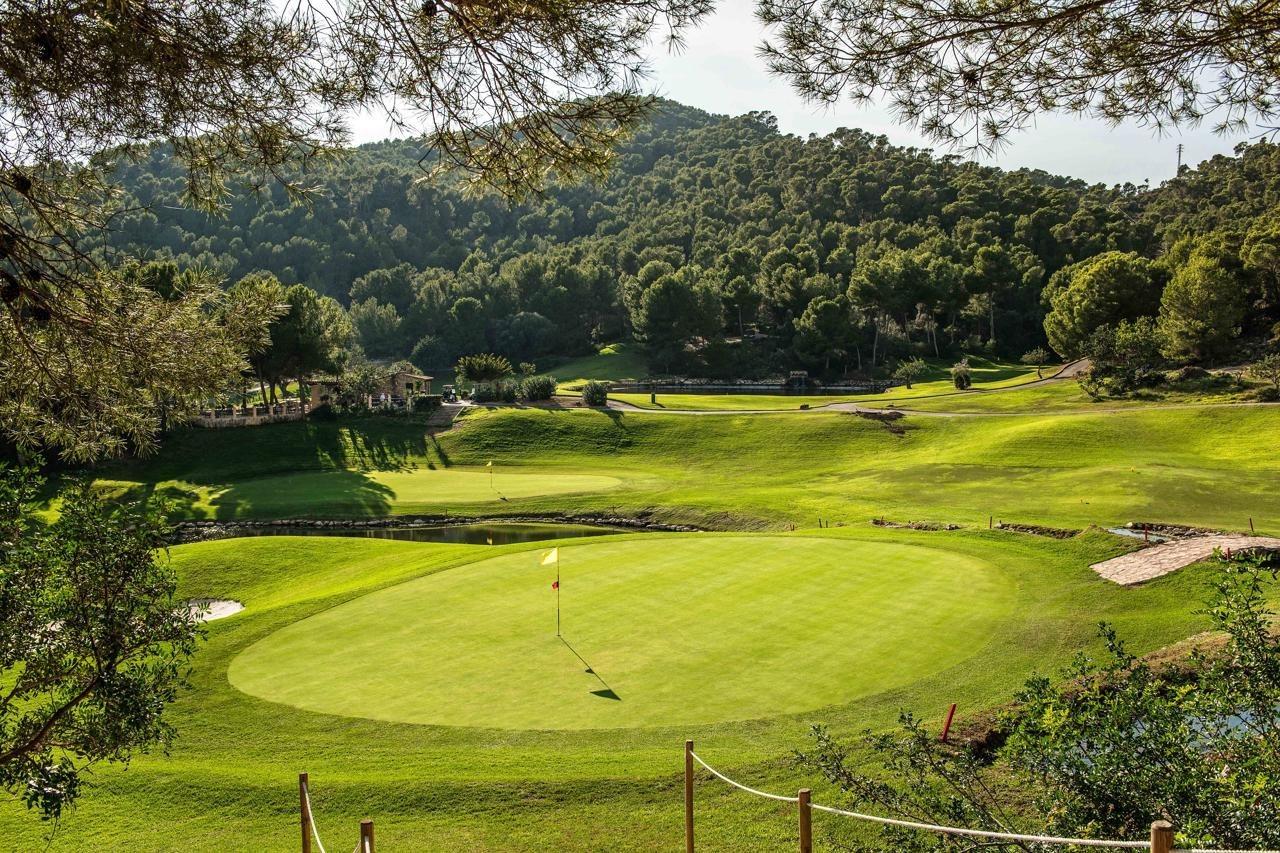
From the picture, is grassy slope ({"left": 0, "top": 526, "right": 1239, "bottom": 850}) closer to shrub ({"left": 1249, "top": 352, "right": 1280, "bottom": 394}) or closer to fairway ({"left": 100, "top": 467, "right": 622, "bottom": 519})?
fairway ({"left": 100, "top": 467, "right": 622, "bottom": 519})

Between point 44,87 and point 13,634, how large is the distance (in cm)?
476

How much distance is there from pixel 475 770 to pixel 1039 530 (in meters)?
20.8

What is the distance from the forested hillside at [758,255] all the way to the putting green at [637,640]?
48443 millimetres

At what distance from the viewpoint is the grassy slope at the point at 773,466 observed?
34.5 m

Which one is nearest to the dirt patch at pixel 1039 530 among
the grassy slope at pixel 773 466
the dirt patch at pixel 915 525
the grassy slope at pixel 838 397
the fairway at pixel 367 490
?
the dirt patch at pixel 915 525

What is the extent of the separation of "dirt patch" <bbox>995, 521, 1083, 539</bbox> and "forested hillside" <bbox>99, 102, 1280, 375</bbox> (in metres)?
40.5

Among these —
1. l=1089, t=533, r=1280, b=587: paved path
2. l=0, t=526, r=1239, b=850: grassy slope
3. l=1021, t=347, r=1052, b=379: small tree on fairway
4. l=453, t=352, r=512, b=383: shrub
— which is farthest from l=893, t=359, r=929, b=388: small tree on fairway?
l=0, t=526, r=1239, b=850: grassy slope

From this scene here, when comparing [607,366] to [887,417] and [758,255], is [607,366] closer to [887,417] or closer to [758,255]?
[758,255]

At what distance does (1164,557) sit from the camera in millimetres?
21656

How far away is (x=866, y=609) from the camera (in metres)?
18.8

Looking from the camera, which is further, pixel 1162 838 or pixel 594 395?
pixel 594 395

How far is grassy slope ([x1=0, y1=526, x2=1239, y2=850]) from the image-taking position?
36.0ft

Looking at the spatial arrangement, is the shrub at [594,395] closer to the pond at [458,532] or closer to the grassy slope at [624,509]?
the grassy slope at [624,509]

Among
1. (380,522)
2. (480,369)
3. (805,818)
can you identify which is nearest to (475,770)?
(805,818)
